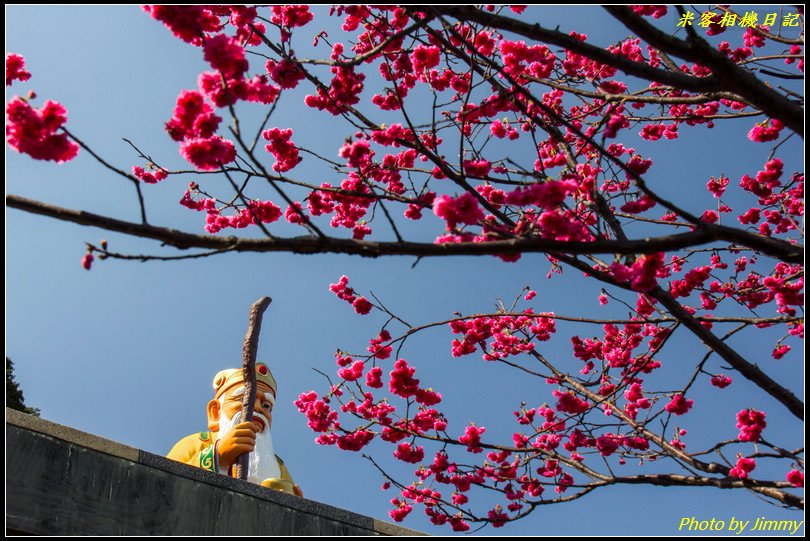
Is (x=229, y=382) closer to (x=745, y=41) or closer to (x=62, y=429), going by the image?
(x=62, y=429)

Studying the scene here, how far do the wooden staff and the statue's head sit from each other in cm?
28

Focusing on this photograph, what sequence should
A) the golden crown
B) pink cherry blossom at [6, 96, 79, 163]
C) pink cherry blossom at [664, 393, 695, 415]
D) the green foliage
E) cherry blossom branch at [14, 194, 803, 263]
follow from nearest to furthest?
cherry blossom branch at [14, 194, 803, 263]
pink cherry blossom at [6, 96, 79, 163]
pink cherry blossom at [664, 393, 695, 415]
the golden crown
the green foliage

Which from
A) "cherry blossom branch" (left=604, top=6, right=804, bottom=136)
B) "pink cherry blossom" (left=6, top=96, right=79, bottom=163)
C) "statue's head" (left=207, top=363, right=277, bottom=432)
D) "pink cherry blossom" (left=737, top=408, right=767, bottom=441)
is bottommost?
"pink cherry blossom" (left=737, top=408, right=767, bottom=441)

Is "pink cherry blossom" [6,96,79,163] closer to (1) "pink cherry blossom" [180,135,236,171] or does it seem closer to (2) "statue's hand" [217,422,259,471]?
(1) "pink cherry blossom" [180,135,236,171]

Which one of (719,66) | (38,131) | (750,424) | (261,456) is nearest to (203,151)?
(38,131)

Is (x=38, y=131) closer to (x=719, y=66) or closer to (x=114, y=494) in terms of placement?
(x=114, y=494)

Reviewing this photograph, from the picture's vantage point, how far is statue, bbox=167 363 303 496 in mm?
7352

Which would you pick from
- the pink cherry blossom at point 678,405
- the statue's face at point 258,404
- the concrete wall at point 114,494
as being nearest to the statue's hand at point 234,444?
the statue's face at point 258,404

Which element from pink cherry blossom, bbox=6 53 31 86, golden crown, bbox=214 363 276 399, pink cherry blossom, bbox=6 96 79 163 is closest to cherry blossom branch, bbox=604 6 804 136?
pink cherry blossom, bbox=6 96 79 163

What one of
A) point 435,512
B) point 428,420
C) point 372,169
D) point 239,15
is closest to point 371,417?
point 428,420

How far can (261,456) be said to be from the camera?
8.09m

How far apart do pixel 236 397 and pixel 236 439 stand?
1.19 meters

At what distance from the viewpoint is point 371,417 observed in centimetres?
639

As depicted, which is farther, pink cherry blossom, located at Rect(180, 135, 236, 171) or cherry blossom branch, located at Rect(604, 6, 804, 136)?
pink cherry blossom, located at Rect(180, 135, 236, 171)
